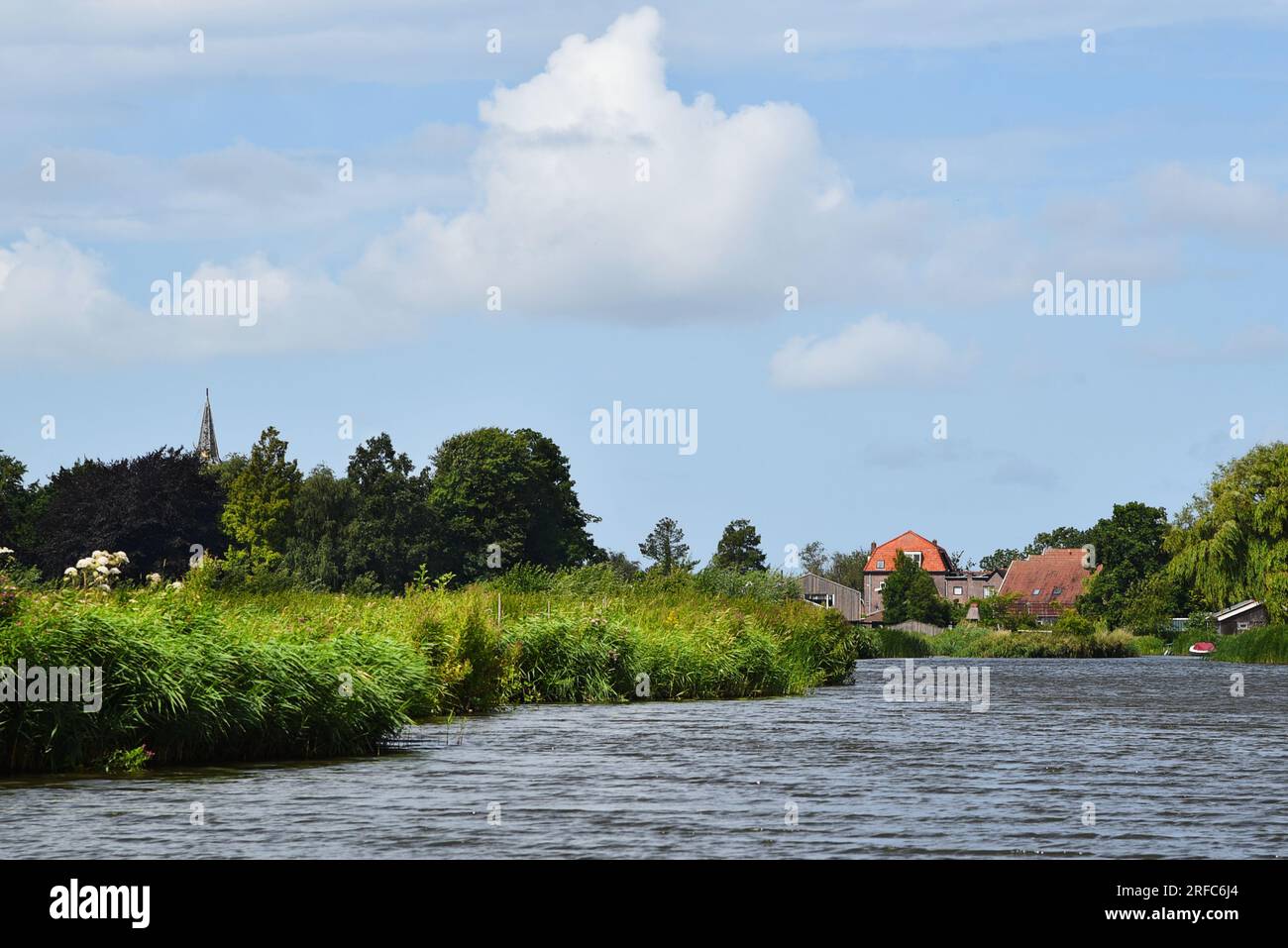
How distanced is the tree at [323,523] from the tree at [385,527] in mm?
373

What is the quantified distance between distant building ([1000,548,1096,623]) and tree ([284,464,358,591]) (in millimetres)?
65125

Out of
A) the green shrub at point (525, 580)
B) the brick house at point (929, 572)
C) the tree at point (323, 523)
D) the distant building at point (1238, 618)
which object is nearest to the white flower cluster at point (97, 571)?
the green shrub at point (525, 580)

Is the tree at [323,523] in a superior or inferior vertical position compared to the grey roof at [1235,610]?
superior

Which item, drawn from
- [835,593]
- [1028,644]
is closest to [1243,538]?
[1028,644]

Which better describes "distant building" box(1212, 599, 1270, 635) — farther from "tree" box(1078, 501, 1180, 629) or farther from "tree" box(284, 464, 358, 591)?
"tree" box(284, 464, 358, 591)

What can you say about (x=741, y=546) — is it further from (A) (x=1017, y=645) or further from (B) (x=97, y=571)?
(B) (x=97, y=571)

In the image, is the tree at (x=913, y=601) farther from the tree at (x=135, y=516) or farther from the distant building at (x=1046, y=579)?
the tree at (x=135, y=516)

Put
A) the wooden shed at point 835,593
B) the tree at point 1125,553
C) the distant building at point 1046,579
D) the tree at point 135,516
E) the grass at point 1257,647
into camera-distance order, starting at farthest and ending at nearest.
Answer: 1. the wooden shed at point 835,593
2. the distant building at point 1046,579
3. the tree at point 1125,553
4. the tree at point 135,516
5. the grass at point 1257,647

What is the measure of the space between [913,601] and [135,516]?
60647mm

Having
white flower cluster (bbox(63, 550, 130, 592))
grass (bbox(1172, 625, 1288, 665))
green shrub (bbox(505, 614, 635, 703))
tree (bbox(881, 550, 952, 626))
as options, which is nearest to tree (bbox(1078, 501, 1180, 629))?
tree (bbox(881, 550, 952, 626))

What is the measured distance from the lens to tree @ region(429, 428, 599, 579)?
100 m

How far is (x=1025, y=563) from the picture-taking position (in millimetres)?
151750

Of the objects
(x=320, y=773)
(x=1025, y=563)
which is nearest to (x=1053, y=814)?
(x=320, y=773)

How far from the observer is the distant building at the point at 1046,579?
141 m
